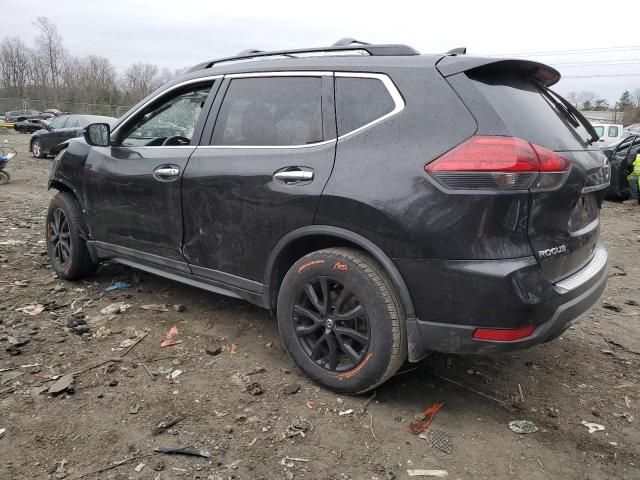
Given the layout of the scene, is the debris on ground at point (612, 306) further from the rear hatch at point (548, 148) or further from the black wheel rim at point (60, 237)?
the black wheel rim at point (60, 237)

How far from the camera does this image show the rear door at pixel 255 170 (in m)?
2.88

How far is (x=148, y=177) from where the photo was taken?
3.70 meters

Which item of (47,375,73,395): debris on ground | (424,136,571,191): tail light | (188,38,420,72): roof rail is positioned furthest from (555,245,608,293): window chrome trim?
(47,375,73,395): debris on ground

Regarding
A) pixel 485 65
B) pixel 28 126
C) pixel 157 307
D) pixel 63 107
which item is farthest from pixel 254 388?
pixel 63 107

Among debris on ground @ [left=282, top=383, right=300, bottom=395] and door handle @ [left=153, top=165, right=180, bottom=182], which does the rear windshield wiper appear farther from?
door handle @ [left=153, top=165, right=180, bottom=182]

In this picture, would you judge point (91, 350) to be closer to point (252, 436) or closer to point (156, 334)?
point (156, 334)

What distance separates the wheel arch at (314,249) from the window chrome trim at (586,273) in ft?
2.44

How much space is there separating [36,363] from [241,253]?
1438mm

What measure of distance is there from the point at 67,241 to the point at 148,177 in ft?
5.02

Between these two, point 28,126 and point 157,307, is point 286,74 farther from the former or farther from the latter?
point 28,126

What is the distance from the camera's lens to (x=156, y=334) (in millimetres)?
3689

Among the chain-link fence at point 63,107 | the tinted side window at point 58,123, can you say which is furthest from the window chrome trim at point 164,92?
the chain-link fence at point 63,107

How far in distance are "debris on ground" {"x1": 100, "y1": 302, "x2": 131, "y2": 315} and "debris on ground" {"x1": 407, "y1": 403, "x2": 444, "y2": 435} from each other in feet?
8.18

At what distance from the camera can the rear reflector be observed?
2.41 meters
